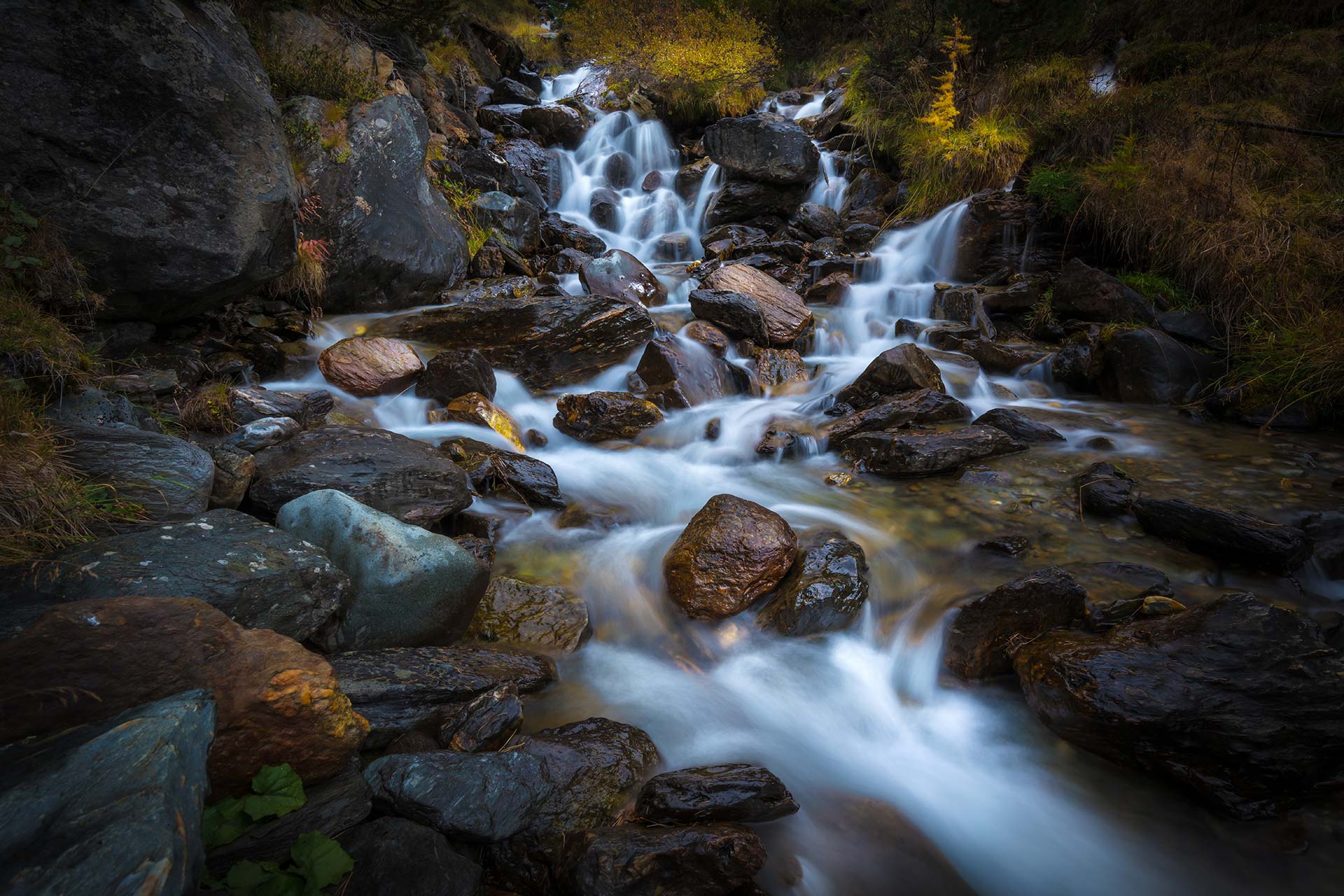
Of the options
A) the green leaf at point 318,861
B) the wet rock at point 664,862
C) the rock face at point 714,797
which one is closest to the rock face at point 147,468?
the green leaf at point 318,861

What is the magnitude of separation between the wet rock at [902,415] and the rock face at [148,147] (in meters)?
5.56

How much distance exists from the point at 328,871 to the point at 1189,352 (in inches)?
330

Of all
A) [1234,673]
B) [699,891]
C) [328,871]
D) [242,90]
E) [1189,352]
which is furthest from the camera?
[1189,352]

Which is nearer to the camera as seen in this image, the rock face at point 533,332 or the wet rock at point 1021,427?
the wet rock at point 1021,427

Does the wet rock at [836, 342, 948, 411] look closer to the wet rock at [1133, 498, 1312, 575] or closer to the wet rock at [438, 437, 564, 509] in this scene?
the wet rock at [1133, 498, 1312, 575]

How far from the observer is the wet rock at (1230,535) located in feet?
11.7

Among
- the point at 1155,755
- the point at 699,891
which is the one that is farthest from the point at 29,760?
the point at 1155,755

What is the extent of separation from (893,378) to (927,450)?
1.58 m

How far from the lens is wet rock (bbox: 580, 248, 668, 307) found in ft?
28.5

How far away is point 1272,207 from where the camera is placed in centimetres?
639

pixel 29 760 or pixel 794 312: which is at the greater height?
pixel 794 312

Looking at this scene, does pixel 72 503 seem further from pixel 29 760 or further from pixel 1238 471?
pixel 1238 471

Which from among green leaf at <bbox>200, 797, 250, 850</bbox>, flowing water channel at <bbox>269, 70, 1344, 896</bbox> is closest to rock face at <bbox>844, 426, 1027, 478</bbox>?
flowing water channel at <bbox>269, 70, 1344, 896</bbox>

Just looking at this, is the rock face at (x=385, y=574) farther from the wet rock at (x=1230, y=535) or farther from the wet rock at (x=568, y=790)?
the wet rock at (x=1230, y=535)
